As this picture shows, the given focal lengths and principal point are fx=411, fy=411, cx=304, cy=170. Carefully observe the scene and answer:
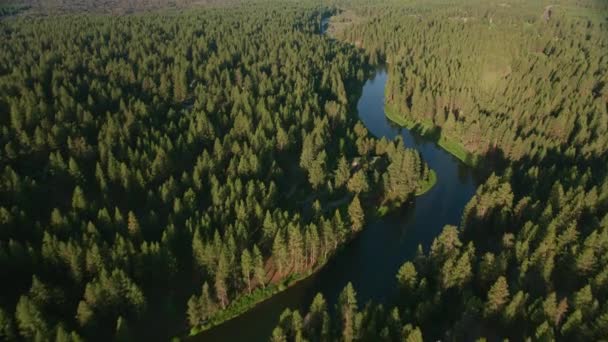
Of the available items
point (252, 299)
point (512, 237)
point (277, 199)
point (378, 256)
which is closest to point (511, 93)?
point (512, 237)

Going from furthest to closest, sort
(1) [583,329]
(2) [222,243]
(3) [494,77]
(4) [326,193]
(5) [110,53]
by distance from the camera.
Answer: (5) [110,53]
(3) [494,77]
(4) [326,193]
(2) [222,243]
(1) [583,329]

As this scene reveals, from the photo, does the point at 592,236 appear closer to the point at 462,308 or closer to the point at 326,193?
the point at 462,308

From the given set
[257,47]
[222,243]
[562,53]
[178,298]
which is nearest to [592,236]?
[222,243]

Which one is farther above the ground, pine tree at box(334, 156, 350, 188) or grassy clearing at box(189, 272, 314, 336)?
pine tree at box(334, 156, 350, 188)

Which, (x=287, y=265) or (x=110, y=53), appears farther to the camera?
(x=110, y=53)

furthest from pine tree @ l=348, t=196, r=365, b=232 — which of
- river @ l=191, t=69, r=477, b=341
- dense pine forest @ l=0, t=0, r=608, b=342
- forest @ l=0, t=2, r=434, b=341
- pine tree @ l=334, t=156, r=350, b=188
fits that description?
pine tree @ l=334, t=156, r=350, b=188

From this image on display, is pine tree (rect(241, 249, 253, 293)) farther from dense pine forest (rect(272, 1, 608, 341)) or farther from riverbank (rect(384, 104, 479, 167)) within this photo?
riverbank (rect(384, 104, 479, 167))
